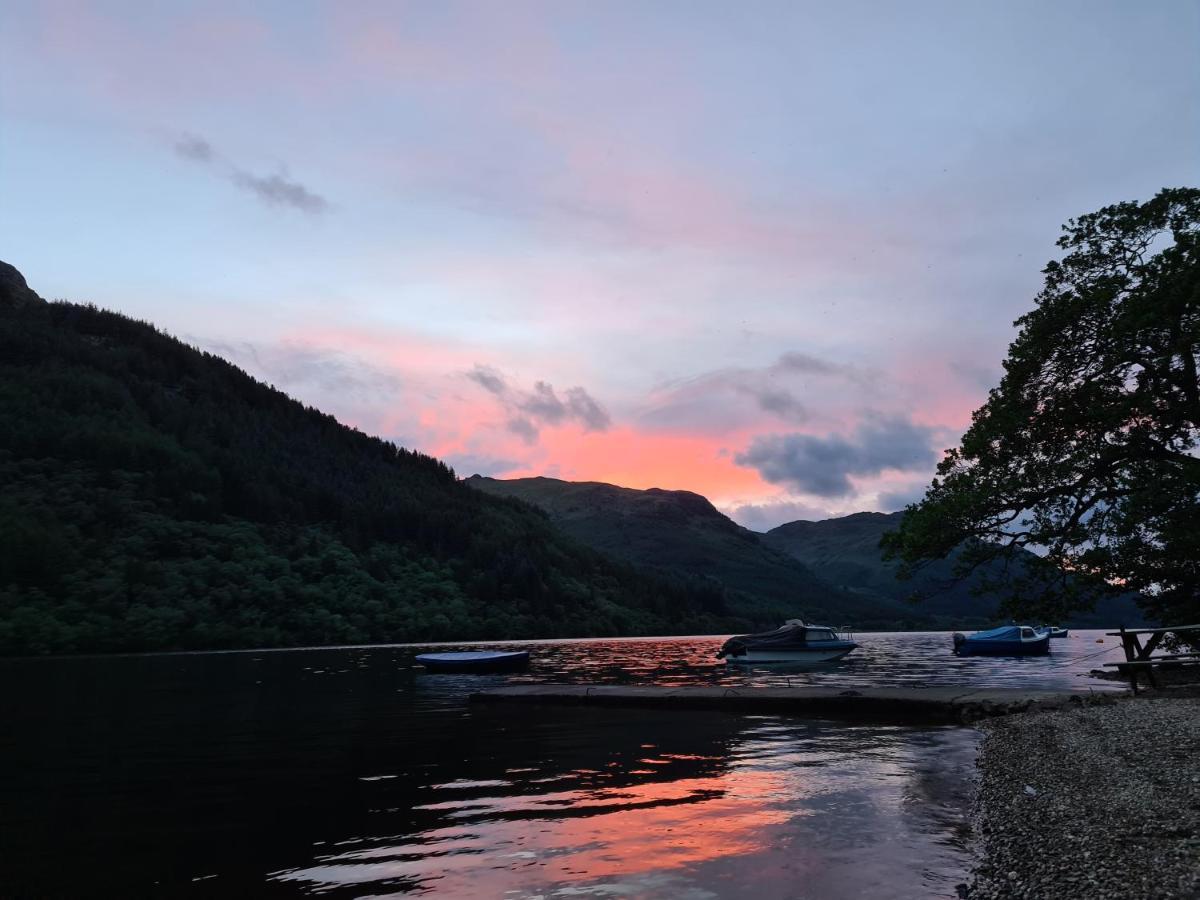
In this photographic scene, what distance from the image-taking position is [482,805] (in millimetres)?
18219

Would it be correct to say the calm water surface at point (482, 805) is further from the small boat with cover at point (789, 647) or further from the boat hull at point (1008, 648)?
the boat hull at point (1008, 648)

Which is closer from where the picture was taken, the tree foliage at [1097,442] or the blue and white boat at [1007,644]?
the tree foliage at [1097,442]

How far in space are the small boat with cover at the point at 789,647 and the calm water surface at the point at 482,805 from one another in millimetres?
41704

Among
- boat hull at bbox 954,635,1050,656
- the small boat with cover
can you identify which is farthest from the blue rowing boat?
boat hull at bbox 954,635,1050,656

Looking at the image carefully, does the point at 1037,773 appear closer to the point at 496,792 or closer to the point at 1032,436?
the point at 496,792

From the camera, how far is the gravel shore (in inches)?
411

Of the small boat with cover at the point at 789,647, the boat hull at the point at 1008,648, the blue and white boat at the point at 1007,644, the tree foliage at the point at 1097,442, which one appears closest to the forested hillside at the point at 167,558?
the small boat with cover at the point at 789,647

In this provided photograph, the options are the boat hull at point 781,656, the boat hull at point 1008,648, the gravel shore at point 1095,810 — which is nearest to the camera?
the gravel shore at point 1095,810

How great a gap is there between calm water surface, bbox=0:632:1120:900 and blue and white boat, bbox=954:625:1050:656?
6910cm

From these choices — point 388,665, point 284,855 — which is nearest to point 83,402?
point 388,665

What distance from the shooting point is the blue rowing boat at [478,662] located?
6656 centimetres

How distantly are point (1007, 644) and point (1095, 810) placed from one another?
3445 inches

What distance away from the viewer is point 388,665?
8138cm

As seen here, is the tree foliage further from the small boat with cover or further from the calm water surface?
the small boat with cover
